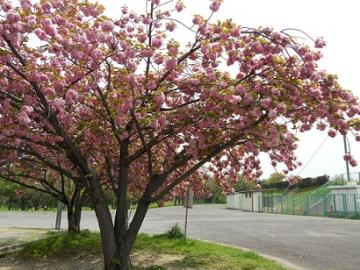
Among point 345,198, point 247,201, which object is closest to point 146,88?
point 345,198

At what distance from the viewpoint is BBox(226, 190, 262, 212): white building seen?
49125 millimetres

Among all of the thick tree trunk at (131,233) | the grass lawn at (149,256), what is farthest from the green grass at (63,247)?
the thick tree trunk at (131,233)

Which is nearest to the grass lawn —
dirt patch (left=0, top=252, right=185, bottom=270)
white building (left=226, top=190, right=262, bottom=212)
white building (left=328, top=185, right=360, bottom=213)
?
dirt patch (left=0, top=252, right=185, bottom=270)

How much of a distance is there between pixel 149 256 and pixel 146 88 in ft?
17.3

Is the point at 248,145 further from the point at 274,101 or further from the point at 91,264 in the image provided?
the point at 91,264

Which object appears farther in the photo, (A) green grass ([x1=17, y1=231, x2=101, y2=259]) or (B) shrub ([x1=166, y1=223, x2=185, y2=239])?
(B) shrub ([x1=166, y1=223, x2=185, y2=239])

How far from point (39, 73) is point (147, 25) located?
2321 millimetres

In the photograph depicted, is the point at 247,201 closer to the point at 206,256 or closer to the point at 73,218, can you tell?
the point at 73,218

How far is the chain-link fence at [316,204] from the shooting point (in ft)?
105

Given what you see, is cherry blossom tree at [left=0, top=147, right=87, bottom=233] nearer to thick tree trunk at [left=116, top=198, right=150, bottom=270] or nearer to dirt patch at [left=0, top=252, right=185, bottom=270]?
dirt patch at [left=0, top=252, right=185, bottom=270]

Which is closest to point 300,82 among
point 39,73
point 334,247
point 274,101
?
point 274,101

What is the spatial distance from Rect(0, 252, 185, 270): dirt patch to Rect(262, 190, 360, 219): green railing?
78.9 feet

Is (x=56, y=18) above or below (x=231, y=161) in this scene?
above

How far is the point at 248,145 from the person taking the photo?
8.20 m
